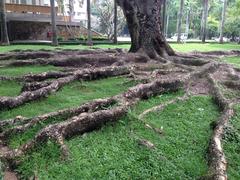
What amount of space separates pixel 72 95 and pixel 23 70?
2645 millimetres

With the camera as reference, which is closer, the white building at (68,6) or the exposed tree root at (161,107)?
the exposed tree root at (161,107)

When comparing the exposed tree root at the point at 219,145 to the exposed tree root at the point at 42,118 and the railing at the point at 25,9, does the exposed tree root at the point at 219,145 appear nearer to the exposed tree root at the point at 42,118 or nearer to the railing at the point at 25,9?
the exposed tree root at the point at 42,118

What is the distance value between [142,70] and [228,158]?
4668mm

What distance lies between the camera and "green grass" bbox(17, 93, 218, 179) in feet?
14.8

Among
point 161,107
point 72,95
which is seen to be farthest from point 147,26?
point 161,107

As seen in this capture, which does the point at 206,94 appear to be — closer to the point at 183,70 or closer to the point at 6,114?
the point at 183,70

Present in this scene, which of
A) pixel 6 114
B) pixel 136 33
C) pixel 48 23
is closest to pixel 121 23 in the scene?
pixel 48 23

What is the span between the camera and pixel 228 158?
504cm

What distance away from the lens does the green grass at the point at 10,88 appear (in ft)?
24.4

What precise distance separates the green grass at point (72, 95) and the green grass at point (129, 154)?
51.6 inches

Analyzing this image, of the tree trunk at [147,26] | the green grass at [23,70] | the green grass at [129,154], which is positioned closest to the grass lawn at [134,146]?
the green grass at [129,154]

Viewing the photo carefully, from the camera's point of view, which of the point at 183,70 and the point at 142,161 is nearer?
the point at 142,161

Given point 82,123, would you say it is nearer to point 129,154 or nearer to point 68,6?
point 129,154

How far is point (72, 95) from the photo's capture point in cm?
731
